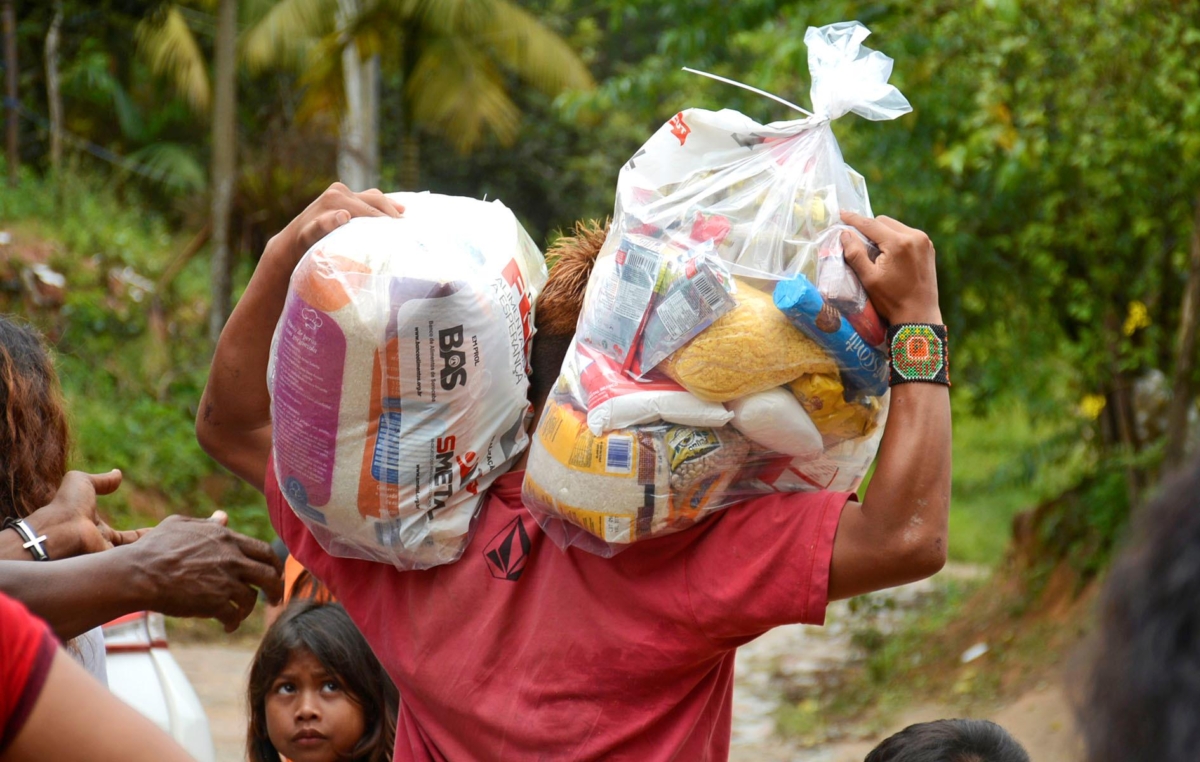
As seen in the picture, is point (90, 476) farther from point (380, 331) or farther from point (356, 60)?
point (356, 60)

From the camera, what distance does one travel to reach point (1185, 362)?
19.5 feet

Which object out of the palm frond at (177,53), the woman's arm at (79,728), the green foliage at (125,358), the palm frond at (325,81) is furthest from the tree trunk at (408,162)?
the woman's arm at (79,728)

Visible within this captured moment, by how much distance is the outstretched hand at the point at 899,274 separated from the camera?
5.14 feet

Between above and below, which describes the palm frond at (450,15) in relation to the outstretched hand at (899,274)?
below

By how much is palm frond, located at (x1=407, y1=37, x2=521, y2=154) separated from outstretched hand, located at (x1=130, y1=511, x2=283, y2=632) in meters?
10.8

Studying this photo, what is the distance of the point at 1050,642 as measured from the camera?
697cm

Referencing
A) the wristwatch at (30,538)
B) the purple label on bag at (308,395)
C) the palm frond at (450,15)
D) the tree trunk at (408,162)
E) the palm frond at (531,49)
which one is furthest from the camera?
the palm frond at (531,49)

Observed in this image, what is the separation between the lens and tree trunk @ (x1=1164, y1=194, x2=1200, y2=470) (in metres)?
5.70

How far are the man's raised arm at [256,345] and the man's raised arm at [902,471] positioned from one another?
0.74 meters

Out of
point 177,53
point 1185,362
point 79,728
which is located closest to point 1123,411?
point 1185,362

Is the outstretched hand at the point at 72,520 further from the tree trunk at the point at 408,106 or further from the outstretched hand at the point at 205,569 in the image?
the tree trunk at the point at 408,106

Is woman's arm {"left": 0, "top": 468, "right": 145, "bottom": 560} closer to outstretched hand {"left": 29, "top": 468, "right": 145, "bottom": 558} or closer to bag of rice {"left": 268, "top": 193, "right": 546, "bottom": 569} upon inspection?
outstretched hand {"left": 29, "top": 468, "right": 145, "bottom": 558}

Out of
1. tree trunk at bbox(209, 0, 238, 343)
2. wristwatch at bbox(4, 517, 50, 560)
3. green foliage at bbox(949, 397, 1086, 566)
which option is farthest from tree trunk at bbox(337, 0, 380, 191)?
wristwatch at bbox(4, 517, 50, 560)

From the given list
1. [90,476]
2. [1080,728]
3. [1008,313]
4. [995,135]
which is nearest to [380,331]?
[90,476]
